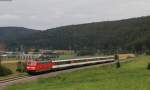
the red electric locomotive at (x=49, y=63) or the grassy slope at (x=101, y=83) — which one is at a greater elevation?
the red electric locomotive at (x=49, y=63)

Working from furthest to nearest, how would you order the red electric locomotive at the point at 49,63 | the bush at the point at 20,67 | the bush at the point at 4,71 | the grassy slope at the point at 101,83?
the bush at the point at 20,67 < the bush at the point at 4,71 < the red electric locomotive at the point at 49,63 < the grassy slope at the point at 101,83

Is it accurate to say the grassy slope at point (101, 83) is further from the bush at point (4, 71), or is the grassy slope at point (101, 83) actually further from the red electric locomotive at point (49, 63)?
the bush at point (4, 71)

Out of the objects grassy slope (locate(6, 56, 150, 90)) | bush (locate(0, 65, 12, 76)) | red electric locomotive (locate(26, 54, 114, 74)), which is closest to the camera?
grassy slope (locate(6, 56, 150, 90))

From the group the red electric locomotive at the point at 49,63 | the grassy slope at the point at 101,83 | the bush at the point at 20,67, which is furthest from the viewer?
the bush at the point at 20,67

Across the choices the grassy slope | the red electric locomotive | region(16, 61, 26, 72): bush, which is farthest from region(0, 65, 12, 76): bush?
the grassy slope

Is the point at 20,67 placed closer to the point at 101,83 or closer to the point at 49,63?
the point at 49,63

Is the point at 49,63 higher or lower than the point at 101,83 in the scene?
higher

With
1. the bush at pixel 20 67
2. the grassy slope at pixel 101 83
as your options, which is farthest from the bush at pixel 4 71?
the grassy slope at pixel 101 83

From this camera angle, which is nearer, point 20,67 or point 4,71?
point 4,71

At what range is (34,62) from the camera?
6241cm

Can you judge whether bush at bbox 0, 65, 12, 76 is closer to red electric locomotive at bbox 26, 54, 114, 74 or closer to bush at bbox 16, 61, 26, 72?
bush at bbox 16, 61, 26, 72

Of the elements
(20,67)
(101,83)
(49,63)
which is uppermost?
(49,63)

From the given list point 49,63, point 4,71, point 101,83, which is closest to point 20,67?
point 4,71

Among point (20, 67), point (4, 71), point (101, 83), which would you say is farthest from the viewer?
point (20, 67)
